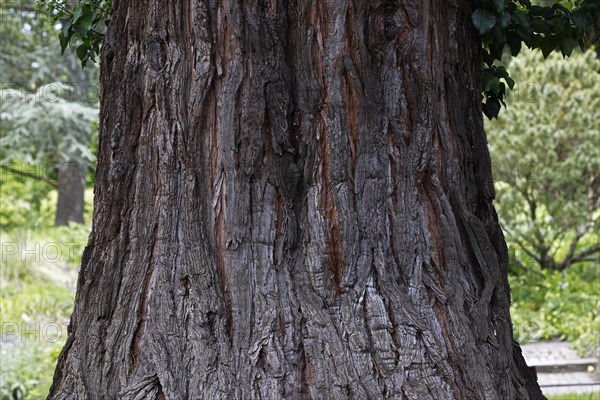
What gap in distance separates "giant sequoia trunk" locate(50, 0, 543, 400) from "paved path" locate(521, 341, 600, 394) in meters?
4.99

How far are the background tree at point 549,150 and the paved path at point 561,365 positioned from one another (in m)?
2.12

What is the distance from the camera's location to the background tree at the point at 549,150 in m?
10.1

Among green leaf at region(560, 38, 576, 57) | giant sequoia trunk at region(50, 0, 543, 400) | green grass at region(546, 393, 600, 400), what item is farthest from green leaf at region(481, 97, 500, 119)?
green grass at region(546, 393, 600, 400)

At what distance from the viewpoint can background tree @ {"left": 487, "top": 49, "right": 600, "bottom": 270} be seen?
33.2ft

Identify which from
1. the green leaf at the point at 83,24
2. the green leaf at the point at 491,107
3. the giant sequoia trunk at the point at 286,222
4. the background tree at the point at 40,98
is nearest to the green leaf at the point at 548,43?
the green leaf at the point at 491,107

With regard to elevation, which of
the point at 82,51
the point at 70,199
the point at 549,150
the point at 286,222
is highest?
the point at 70,199

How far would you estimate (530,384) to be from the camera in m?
3.32

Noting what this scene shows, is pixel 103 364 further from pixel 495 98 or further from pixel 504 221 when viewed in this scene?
pixel 504 221

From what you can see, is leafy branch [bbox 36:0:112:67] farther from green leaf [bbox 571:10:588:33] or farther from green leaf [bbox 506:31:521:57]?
green leaf [bbox 571:10:588:33]

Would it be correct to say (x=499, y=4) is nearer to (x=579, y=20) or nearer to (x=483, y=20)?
(x=483, y=20)

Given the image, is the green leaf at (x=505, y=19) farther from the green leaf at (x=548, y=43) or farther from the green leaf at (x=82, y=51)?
the green leaf at (x=82, y=51)

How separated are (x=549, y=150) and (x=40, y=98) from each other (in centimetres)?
950

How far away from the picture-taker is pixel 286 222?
2.85 m

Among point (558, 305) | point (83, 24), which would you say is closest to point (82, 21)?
point (83, 24)
